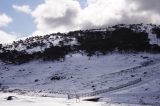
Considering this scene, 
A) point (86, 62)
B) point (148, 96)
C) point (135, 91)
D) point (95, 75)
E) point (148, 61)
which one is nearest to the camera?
point (148, 96)

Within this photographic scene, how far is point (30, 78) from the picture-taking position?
112m

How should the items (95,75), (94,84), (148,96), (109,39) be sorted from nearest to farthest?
(148,96), (94,84), (95,75), (109,39)

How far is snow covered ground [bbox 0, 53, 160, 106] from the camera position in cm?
7975

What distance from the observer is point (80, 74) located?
106m

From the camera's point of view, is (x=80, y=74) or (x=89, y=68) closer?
(x=80, y=74)

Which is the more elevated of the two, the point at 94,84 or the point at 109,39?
the point at 109,39

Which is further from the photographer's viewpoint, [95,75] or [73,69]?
[73,69]

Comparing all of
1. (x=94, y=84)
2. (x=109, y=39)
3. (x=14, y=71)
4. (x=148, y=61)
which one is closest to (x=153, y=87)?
(x=94, y=84)

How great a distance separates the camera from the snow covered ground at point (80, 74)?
79.8 m

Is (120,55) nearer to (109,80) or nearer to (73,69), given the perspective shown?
(73,69)

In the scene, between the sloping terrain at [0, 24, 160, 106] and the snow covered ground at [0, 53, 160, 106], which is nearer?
the sloping terrain at [0, 24, 160, 106]

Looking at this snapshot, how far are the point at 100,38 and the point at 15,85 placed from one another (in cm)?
6223

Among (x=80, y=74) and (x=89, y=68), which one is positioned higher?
(x=89, y=68)

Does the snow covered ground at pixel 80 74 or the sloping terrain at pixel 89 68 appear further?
the snow covered ground at pixel 80 74
